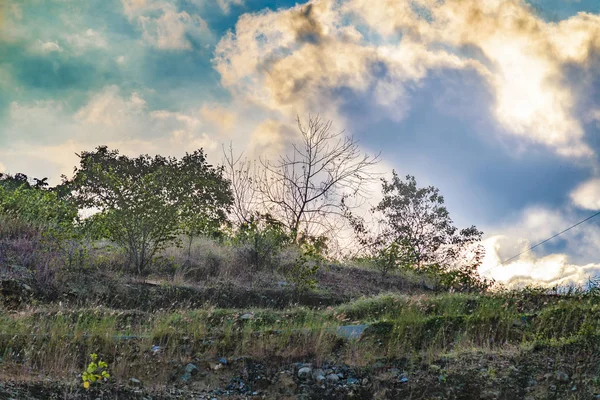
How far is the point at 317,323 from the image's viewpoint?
829cm

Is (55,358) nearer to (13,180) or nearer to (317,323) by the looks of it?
(317,323)

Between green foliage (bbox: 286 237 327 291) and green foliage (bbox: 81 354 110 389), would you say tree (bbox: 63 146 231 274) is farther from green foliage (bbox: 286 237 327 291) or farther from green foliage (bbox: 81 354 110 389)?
green foliage (bbox: 81 354 110 389)

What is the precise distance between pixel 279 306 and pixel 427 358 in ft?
16.5

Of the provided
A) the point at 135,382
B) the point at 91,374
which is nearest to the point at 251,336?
the point at 135,382

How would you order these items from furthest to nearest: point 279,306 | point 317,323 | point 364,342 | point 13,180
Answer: point 13,180 → point 279,306 → point 317,323 → point 364,342

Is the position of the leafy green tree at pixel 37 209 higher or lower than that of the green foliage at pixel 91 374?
higher

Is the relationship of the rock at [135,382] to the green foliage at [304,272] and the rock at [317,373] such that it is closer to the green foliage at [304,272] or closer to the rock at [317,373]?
the rock at [317,373]

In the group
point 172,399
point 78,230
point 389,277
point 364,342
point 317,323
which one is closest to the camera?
point 172,399

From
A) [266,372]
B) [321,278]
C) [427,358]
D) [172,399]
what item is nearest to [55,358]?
[172,399]

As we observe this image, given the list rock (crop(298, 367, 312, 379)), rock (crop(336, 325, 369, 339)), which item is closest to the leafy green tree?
rock (crop(336, 325, 369, 339))

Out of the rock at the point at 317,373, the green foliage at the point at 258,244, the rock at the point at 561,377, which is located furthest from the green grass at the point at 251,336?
the green foliage at the point at 258,244

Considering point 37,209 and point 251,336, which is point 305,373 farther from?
point 37,209

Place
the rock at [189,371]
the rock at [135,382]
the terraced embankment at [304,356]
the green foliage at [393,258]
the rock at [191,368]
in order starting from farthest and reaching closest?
the green foliage at [393,258] → the rock at [191,368] → the rock at [189,371] → the rock at [135,382] → the terraced embankment at [304,356]

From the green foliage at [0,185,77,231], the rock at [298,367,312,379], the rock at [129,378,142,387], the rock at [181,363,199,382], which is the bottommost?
the rock at [129,378,142,387]
